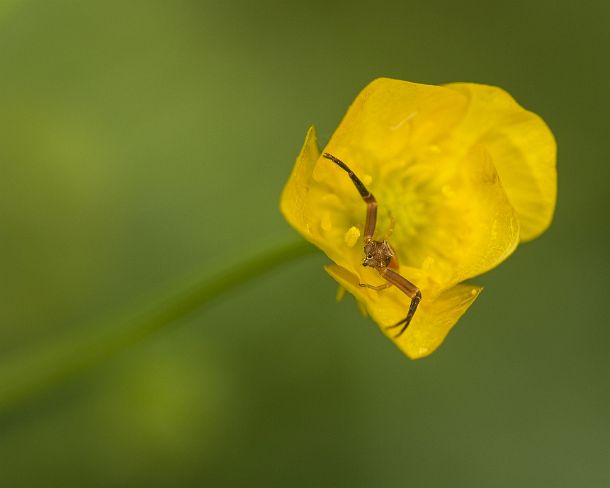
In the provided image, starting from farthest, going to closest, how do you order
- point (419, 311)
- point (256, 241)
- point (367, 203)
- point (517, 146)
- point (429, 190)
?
1. point (256, 241)
2. point (429, 190)
3. point (367, 203)
4. point (517, 146)
5. point (419, 311)

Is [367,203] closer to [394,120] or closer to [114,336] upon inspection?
[394,120]

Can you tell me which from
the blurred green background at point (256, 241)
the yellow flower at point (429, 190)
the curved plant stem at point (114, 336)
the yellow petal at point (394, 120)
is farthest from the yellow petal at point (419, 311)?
the blurred green background at point (256, 241)

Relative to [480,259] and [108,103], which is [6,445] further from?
[480,259]

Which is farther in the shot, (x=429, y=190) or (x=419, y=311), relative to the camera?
(x=429, y=190)

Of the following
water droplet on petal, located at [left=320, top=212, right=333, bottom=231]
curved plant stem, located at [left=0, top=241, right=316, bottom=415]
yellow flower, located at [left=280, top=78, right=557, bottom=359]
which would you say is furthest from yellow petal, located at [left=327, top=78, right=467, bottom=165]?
curved plant stem, located at [left=0, top=241, right=316, bottom=415]

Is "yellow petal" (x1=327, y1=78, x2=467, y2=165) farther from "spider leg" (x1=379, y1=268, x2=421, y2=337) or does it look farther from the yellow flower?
"spider leg" (x1=379, y1=268, x2=421, y2=337)

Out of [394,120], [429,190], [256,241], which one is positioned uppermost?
[394,120]

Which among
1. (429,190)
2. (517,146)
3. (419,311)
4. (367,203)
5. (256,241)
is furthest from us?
(256,241)

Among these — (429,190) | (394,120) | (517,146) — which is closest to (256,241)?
(429,190)
